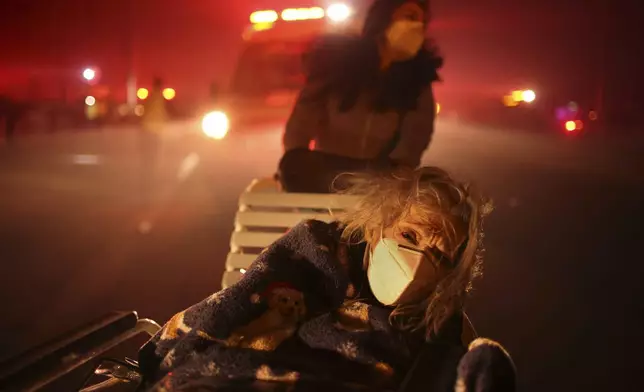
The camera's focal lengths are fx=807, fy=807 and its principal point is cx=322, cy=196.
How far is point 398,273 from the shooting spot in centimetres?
228

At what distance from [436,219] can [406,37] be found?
1391 millimetres

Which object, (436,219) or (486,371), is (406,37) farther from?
(486,371)

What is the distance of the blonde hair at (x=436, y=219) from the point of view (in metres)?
2.33

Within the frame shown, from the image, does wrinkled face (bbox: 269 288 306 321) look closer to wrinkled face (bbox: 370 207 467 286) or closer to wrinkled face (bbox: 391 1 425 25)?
wrinkled face (bbox: 370 207 467 286)

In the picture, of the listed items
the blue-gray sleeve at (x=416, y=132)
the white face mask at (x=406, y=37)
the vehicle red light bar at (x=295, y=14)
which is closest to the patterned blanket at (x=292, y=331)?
the blue-gray sleeve at (x=416, y=132)

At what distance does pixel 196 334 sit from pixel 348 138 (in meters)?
1.58

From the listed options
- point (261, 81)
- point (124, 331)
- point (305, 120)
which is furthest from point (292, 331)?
point (261, 81)

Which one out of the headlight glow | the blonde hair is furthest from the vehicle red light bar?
the blonde hair

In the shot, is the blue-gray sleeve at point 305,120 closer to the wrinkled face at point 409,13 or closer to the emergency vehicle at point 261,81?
the wrinkled face at point 409,13

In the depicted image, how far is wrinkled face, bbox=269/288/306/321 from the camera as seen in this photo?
2.46 m

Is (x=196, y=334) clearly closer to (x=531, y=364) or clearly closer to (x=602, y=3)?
(x=531, y=364)

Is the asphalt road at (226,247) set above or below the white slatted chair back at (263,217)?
below

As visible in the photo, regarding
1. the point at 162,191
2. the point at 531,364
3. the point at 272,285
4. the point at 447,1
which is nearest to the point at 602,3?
the point at 447,1

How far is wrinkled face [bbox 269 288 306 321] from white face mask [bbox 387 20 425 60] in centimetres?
148
